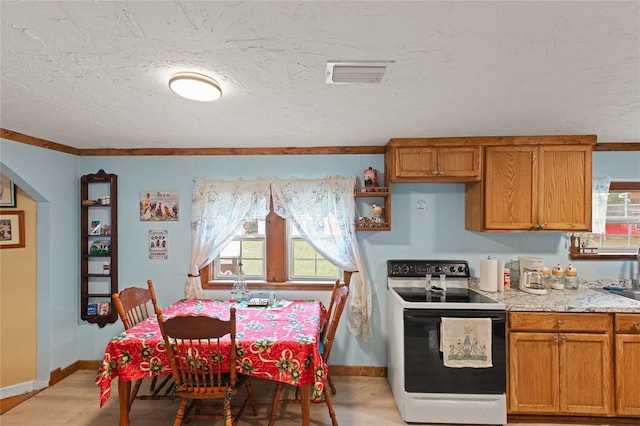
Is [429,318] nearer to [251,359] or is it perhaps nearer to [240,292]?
[251,359]

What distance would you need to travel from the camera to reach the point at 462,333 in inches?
93.5

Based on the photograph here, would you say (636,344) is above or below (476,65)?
below

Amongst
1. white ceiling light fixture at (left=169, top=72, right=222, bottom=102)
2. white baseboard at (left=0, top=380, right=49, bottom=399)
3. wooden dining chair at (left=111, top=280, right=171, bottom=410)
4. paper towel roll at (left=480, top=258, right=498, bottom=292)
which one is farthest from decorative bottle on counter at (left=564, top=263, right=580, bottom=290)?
white baseboard at (left=0, top=380, right=49, bottom=399)

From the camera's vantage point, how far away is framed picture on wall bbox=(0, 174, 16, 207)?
283cm

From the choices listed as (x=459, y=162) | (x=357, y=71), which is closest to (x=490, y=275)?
(x=459, y=162)

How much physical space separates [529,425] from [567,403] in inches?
13.0

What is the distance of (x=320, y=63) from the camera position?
4.64 ft

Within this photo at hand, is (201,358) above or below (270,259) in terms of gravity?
below

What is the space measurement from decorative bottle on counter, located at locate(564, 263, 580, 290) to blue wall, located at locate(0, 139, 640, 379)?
14cm

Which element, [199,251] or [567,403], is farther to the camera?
[199,251]

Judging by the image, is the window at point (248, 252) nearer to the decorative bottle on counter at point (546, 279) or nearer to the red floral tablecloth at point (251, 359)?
the red floral tablecloth at point (251, 359)

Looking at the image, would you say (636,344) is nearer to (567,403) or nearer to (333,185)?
(567,403)

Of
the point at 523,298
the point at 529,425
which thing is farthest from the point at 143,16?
the point at 529,425

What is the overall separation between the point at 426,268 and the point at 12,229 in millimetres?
3899
